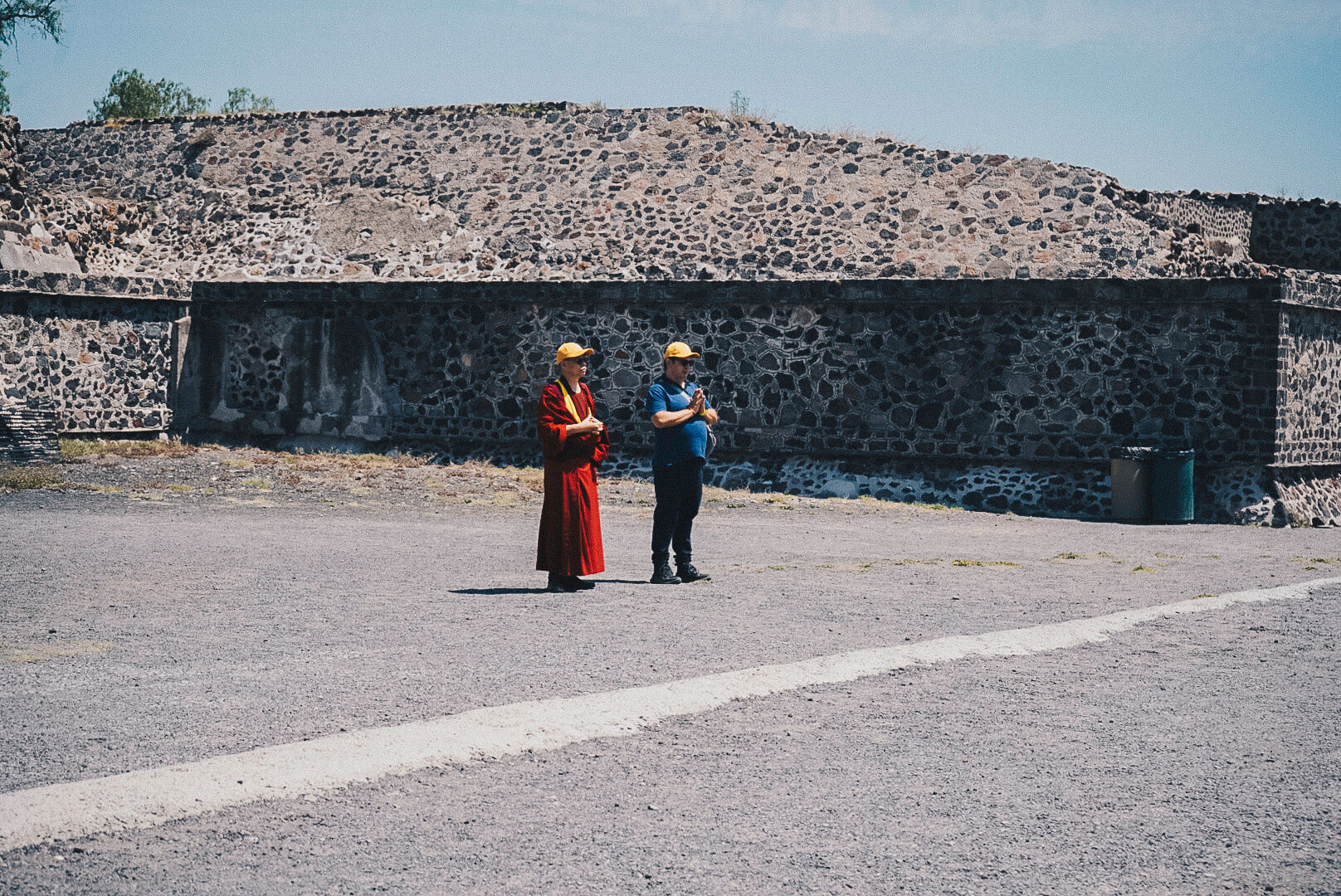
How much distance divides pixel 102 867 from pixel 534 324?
51.6 feet

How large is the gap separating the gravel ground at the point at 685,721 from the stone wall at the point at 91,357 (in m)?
8.21

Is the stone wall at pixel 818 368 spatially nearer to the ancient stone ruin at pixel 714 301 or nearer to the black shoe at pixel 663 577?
the ancient stone ruin at pixel 714 301

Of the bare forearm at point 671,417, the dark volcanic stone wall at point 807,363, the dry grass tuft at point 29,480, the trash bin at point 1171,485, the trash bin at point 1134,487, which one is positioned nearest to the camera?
the bare forearm at point 671,417

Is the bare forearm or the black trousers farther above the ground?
the bare forearm

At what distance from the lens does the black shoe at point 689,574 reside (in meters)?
9.53

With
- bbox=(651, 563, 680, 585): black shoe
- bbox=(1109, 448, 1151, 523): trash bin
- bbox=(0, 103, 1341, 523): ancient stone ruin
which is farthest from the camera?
bbox=(0, 103, 1341, 523): ancient stone ruin

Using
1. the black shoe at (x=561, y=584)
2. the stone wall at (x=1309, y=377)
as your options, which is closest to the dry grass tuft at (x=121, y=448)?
the black shoe at (x=561, y=584)

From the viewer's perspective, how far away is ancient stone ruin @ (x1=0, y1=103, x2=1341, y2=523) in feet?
54.3

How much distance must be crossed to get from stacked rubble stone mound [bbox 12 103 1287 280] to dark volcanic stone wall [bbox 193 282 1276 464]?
976mm

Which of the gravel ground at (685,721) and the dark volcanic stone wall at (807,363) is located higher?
the dark volcanic stone wall at (807,363)

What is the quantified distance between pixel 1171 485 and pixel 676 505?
9035 mm

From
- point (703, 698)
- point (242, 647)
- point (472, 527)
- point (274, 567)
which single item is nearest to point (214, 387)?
point (472, 527)

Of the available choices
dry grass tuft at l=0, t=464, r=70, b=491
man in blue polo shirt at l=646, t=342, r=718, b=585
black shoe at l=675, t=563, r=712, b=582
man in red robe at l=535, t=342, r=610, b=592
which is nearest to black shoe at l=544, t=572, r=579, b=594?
man in red robe at l=535, t=342, r=610, b=592

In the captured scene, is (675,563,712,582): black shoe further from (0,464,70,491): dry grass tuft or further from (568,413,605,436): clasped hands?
(0,464,70,491): dry grass tuft
